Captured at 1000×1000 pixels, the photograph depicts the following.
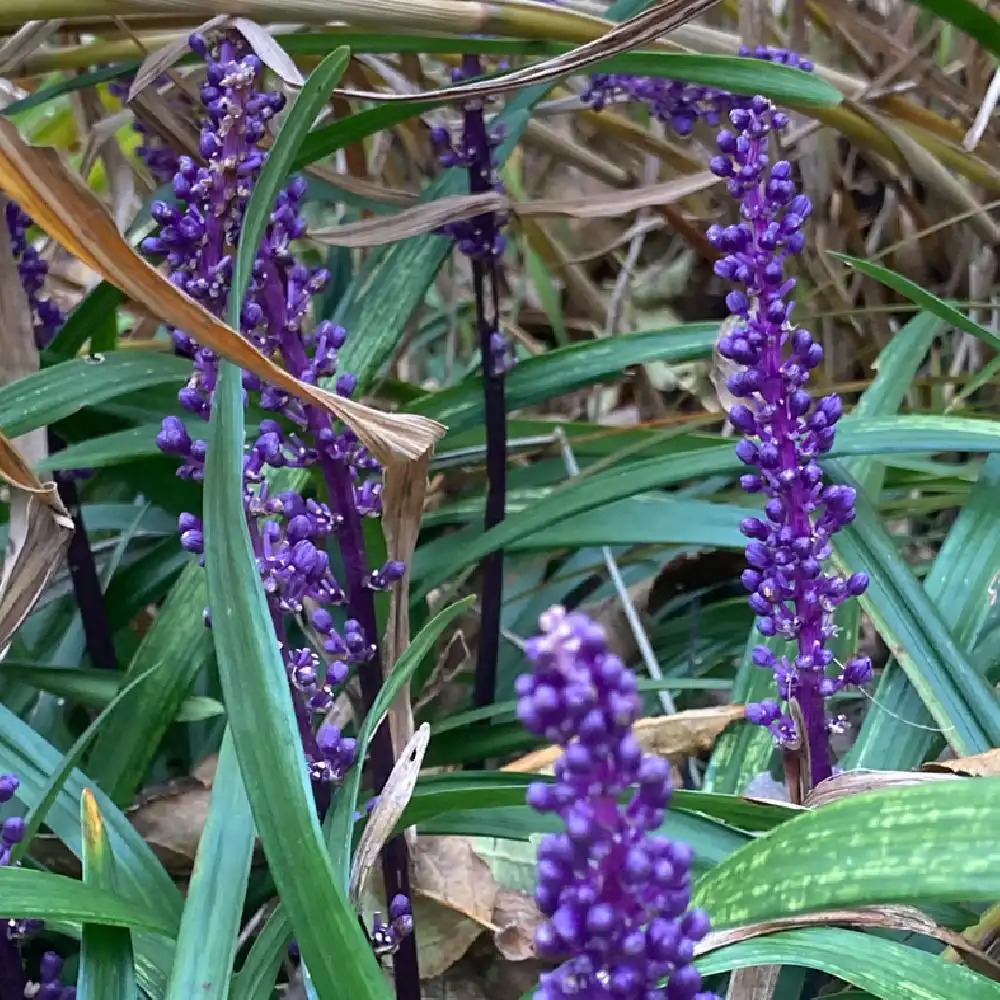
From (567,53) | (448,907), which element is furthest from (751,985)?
(567,53)

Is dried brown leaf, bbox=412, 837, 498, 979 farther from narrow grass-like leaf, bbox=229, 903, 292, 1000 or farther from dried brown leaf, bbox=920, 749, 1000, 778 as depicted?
dried brown leaf, bbox=920, 749, 1000, 778

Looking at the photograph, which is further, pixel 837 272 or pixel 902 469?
pixel 837 272

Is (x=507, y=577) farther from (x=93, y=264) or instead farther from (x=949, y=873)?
(x=949, y=873)

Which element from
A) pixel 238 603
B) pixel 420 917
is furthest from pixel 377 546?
pixel 238 603

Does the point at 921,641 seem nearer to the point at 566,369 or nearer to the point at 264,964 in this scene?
the point at 566,369

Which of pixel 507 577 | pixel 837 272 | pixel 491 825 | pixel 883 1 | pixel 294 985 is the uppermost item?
pixel 883 1

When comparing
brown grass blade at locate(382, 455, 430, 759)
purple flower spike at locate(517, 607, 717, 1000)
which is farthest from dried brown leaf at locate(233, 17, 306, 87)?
purple flower spike at locate(517, 607, 717, 1000)

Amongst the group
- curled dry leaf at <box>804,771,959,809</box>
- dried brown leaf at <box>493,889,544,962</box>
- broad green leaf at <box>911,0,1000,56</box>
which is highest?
broad green leaf at <box>911,0,1000,56</box>
